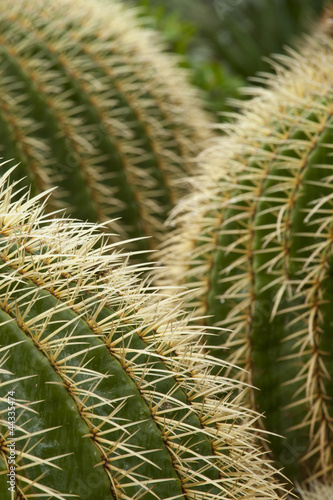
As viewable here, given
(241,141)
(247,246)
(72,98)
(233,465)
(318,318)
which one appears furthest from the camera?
(72,98)

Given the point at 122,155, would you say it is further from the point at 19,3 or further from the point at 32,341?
the point at 32,341

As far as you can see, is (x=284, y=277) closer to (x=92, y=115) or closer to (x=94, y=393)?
(x=94, y=393)

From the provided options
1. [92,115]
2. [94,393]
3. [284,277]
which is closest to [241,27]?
[92,115]

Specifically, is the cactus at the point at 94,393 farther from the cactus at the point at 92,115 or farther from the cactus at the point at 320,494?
the cactus at the point at 92,115

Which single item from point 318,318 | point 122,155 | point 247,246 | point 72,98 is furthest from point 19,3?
point 318,318

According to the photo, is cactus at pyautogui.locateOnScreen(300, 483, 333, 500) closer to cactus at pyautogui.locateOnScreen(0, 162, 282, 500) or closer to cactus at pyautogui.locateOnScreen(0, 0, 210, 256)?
cactus at pyautogui.locateOnScreen(0, 162, 282, 500)
